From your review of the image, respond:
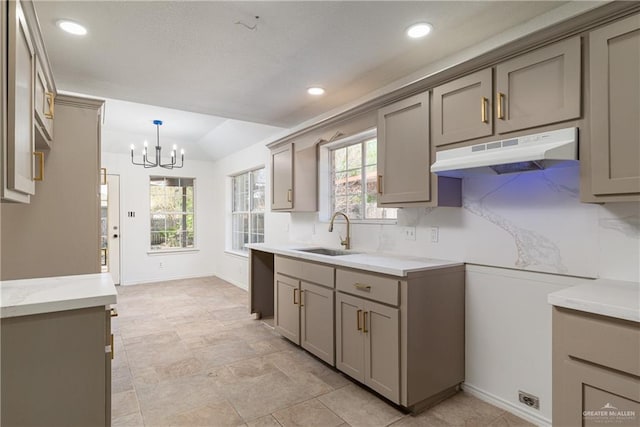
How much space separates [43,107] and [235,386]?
2287 mm

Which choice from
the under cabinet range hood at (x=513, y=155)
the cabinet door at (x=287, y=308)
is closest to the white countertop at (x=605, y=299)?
the under cabinet range hood at (x=513, y=155)

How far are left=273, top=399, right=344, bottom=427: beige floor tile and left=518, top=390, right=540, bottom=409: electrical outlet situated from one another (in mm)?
1139

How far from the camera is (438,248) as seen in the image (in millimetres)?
2592

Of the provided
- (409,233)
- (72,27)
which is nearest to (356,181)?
(409,233)

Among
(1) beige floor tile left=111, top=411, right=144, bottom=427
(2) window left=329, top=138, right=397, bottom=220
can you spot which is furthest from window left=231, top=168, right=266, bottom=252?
(1) beige floor tile left=111, top=411, right=144, bottom=427

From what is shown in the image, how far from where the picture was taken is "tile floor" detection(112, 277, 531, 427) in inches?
84.0

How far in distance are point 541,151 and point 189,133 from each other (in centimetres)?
552

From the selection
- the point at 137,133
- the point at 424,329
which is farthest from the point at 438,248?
the point at 137,133

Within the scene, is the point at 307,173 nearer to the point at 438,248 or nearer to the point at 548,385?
the point at 438,248

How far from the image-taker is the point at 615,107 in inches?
59.5

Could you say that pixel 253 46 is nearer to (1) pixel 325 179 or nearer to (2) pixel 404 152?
(2) pixel 404 152

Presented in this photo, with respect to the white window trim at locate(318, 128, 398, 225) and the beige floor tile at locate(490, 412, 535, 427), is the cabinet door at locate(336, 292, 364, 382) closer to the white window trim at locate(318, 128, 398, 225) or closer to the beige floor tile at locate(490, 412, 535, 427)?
the beige floor tile at locate(490, 412, 535, 427)

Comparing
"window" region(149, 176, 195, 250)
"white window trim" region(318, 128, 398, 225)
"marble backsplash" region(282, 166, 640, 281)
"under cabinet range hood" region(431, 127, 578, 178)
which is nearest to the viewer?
"under cabinet range hood" region(431, 127, 578, 178)

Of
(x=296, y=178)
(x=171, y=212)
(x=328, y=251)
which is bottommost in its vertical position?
(x=328, y=251)
